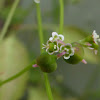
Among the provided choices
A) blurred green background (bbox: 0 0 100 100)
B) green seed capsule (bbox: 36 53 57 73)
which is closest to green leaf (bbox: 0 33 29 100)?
blurred green background (bbox: 0 0 100 100)

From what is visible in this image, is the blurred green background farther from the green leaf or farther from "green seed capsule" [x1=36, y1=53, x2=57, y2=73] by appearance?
"green seed capsule" [x1=36, y1=53, x2=57, y2=73]

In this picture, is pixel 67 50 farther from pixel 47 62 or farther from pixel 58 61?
pixel 58 61

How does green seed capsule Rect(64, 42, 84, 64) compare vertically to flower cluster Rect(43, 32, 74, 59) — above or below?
below

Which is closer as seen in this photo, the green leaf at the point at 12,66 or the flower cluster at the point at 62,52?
the flower cluster at the point at 62,52

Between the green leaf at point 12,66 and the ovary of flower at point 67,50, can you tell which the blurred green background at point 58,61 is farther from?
the ovary of flower at point 67,50

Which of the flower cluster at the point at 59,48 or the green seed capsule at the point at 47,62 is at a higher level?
the flower cluster at the point at 59,48

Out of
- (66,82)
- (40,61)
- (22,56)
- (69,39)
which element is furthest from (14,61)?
(66,82)

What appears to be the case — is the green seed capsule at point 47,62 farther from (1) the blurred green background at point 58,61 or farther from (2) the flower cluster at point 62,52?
(1) the blurred green background at point 58,61

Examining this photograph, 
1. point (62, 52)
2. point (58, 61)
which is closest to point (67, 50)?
point (62, 52)

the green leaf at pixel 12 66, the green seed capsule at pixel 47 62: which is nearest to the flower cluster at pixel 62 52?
the green seed capsule at pixel 47 62
